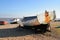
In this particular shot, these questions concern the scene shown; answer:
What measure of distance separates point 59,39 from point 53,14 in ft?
26.6

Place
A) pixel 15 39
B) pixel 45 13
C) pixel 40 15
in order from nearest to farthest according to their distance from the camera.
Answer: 1. pixel 15 39
2. pixel 40 15
3. pixel 45 13

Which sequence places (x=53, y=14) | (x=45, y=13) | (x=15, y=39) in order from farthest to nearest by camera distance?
(x=53, y=14)
(x=45, y=13)
(x=15, y=39)

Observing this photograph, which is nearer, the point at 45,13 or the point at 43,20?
the point at 43,20

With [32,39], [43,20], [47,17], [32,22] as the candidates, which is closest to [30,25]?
[32,22]

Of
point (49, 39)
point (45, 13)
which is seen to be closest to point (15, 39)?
point (49, 39)

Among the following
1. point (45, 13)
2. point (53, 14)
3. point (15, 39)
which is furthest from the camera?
point (53, 14)

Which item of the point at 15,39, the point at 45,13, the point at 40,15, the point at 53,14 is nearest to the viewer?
the point at 15,39

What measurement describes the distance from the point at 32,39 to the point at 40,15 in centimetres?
419

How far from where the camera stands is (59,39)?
12555mm

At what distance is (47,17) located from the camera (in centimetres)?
1778

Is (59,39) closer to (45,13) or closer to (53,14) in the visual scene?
(45,13)

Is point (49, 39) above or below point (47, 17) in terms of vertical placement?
below

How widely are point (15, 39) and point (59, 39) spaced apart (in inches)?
144

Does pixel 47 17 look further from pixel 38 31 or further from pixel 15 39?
pixel 15 39
